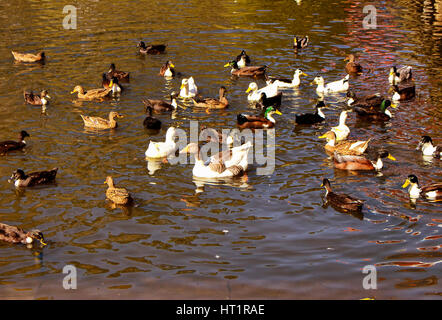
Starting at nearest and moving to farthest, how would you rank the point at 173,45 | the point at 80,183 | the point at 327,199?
the point at 327,199 → the point at 80,183 → the point at 173,45

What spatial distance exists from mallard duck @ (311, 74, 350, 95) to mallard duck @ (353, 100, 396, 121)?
7.02 ft

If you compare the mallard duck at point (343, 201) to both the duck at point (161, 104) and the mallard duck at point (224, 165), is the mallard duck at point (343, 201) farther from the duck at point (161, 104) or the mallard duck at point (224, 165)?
the duck at point (161, 104)

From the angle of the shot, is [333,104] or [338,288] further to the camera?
[333,104]

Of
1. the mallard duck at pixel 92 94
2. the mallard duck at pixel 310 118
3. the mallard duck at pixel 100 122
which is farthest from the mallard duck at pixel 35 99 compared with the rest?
the mallard duck at pixel 310 118

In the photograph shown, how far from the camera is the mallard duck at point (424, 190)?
13.1 metres

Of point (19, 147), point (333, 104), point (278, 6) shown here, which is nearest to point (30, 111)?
point (19, 147)

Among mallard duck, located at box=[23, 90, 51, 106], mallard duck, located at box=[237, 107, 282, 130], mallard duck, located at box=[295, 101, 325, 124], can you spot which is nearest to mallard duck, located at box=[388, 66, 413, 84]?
mallard duck, located at box=[295, 101, 325, 124]

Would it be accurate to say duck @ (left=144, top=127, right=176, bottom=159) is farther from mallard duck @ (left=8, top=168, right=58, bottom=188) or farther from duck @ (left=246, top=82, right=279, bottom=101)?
duck @ (left=246, top=82, right=279, bottom=101)

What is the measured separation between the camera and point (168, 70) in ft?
72.7

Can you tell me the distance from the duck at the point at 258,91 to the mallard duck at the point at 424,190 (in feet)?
24.1

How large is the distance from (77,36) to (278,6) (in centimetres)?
1273

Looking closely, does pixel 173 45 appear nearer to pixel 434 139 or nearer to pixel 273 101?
pixel 273 101

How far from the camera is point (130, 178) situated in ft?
47.4

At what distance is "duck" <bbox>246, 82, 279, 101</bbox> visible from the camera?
64.7 feet
